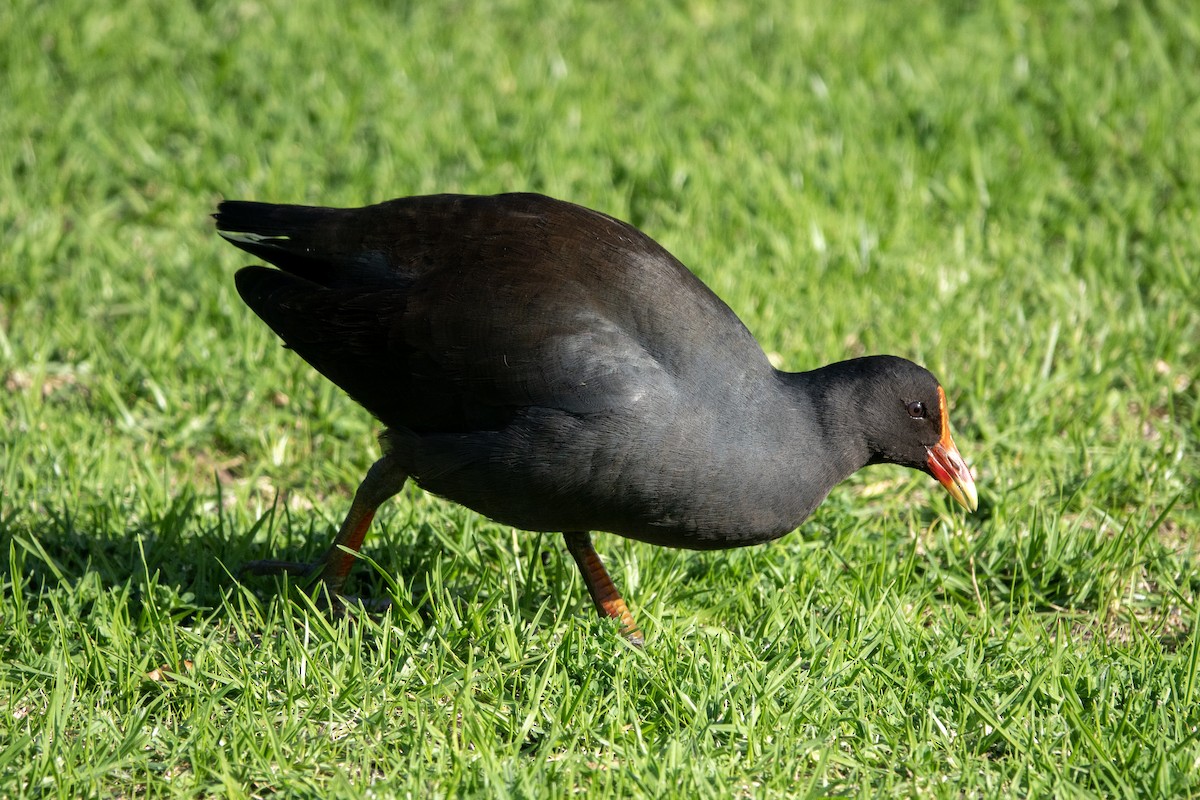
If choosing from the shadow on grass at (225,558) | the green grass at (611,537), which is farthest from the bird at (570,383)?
the green grass at (611,537)

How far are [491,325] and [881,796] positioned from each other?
4.56ft

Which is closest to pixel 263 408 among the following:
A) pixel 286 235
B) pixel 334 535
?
pixel 334 535

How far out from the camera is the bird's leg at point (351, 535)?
3.51m

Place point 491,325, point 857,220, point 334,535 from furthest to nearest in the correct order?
point 857,220, point 334,535, point 491,325

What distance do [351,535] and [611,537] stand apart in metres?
0.86

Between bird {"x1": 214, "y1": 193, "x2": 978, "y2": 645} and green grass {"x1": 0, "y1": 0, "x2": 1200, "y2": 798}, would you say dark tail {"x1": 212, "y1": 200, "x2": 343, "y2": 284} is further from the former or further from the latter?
green grass {"x1": 0, "y1": 0, "x2": 1200, "y2": 798}

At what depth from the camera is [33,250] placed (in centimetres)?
517

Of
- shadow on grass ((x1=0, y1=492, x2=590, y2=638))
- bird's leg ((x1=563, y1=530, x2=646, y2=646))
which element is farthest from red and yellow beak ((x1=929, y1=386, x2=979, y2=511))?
shadow on grass ((x1=0, y1=492, x2=590, y2=638))

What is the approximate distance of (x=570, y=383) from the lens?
10.2 feet

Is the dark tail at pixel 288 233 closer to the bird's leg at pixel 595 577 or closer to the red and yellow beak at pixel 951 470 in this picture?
the bird's leg at pixel 595 577

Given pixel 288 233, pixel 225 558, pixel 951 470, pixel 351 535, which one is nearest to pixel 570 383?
pixel 351 535

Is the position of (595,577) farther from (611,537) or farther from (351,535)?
(351,535)

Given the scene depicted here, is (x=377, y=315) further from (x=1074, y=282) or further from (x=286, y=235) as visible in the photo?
(x=1074, y=282)

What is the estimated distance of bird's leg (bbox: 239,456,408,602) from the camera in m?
3.51
